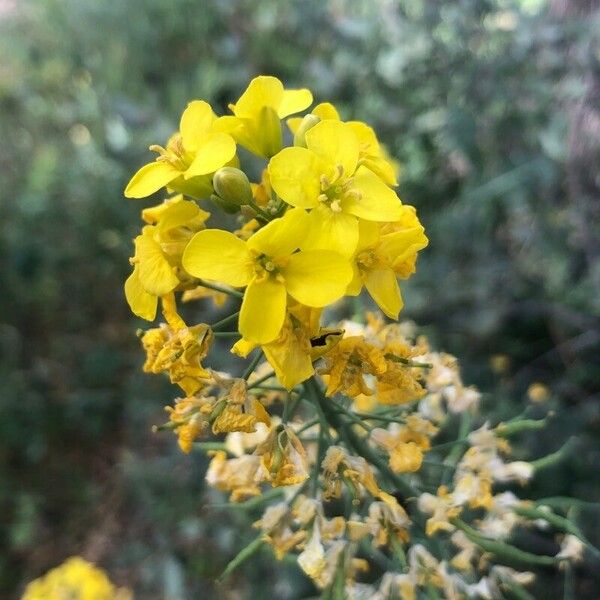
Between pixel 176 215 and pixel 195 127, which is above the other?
pixel 195 127

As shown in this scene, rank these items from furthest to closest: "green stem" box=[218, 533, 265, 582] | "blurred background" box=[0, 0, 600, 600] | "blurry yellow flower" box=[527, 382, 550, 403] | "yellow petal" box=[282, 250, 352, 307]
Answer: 1. "blurred background" box=[0, 0, 600, 600]
2. "blurry yellow flower" box=[527, 382, 550, 403]
3. "green stem" box=[218, 533, 265, 582]
4. "yellow petal" box=[282, 250, 352, 307]

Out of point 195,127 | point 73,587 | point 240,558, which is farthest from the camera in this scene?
point 73,587

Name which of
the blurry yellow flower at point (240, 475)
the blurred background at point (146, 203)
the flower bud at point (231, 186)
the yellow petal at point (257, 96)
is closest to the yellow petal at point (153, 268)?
the flower bud at point (231, 186)

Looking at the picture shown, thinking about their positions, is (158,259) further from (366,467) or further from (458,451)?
(458,451)

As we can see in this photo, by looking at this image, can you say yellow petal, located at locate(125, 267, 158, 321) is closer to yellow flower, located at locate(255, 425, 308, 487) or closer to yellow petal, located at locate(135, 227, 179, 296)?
yellow petal, located at locate(135, 227, 179, 296)

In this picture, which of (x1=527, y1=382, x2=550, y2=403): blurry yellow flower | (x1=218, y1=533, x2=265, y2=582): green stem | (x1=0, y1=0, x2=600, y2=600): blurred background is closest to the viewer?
(x1=218, y1=533, x2=265, y2=582): green stem

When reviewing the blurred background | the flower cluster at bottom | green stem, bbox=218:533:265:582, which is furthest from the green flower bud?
the blurred background

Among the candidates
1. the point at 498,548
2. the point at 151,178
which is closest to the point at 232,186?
the point at 151,178

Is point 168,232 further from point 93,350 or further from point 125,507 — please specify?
point 125,507

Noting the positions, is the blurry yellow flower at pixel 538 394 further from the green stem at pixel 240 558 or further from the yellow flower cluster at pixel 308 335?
the green stem at pixel 240 558
